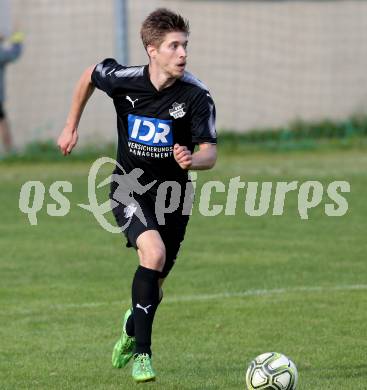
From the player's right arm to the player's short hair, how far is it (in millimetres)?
650

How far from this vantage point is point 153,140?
6977mm

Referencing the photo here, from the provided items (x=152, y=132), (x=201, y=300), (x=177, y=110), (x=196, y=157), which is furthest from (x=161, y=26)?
(x=201, y=300)

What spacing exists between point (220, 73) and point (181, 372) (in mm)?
15568

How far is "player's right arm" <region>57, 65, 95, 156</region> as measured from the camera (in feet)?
23.4

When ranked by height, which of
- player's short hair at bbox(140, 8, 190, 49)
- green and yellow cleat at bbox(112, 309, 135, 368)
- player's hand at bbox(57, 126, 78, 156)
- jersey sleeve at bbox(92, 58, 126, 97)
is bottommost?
green and yellow cleat at bbox(112, 309, 135, 368)

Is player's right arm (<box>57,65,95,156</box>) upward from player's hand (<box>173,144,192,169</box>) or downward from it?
downward

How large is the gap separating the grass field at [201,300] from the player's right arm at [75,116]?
130 cm

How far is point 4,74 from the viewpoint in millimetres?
20766

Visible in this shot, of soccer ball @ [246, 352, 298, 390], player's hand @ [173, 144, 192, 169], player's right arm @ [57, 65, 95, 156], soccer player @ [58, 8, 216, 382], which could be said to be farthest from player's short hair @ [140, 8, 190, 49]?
soccer ball @ [246, 352, 298, 390]

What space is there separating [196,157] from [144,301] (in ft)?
2.78

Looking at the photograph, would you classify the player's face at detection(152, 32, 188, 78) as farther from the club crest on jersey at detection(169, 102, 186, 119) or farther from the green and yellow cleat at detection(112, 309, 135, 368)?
the green and yellow cleat at detection(112, 309, 135, 368)

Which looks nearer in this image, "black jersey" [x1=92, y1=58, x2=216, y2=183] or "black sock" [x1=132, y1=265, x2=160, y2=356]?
"black sock" [x1=132, y1=265, x2=160, y2=356]
